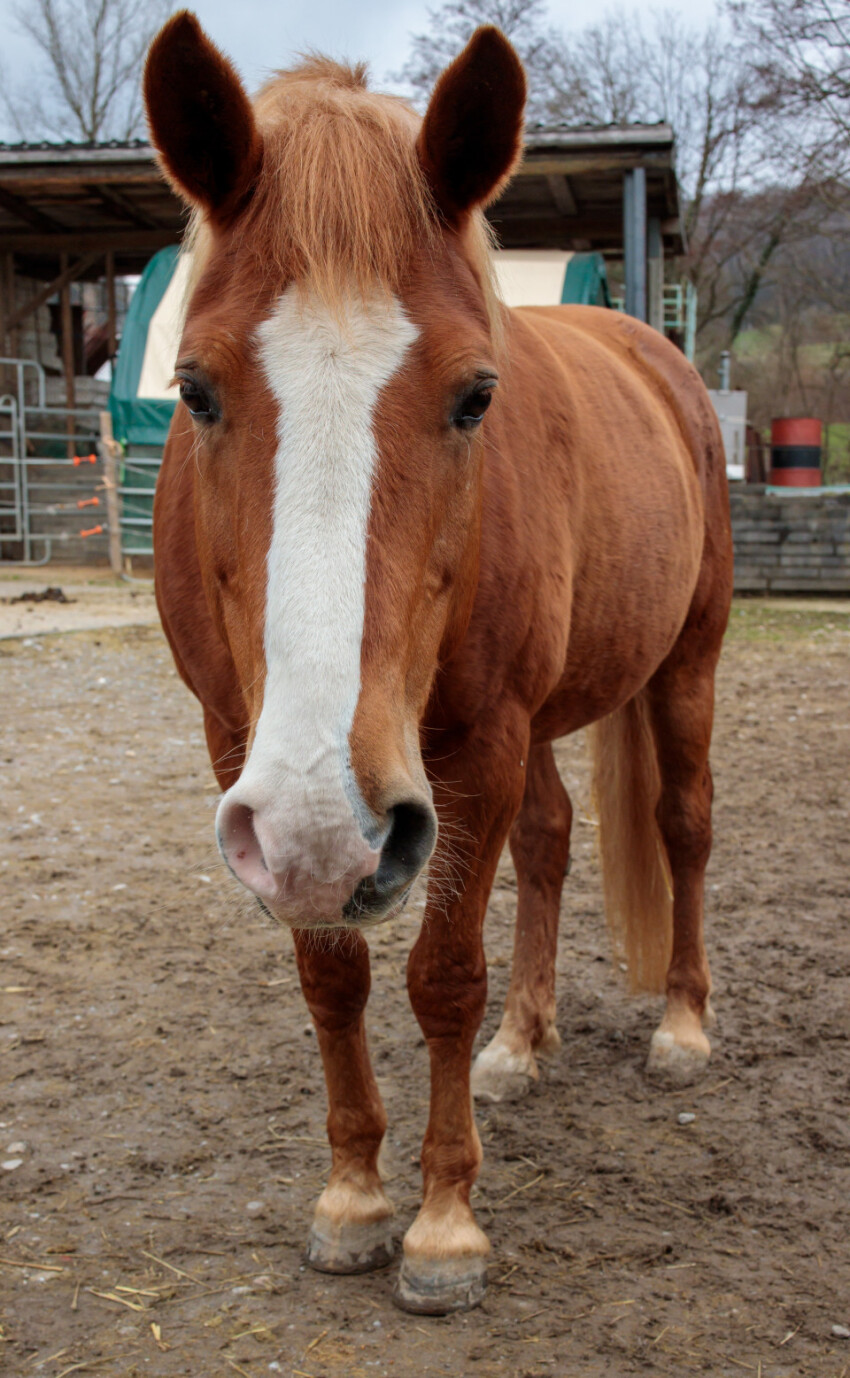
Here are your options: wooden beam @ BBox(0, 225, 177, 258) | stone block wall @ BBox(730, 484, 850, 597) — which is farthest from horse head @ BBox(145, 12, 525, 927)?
wooden beam @ BBox(0, 225, 177, 258)

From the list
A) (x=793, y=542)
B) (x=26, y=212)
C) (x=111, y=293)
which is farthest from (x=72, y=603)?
(x=793, y=542)

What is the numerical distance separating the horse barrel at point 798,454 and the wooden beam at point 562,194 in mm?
5384

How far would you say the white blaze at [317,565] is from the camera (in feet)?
4.29

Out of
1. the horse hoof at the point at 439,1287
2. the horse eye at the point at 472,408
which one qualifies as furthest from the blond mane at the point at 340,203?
the horse hoof at the point at 439,1287

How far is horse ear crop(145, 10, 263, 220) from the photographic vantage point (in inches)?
63.5

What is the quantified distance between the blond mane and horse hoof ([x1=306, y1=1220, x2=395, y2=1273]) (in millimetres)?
1722

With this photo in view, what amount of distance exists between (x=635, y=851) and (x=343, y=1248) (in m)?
1.57

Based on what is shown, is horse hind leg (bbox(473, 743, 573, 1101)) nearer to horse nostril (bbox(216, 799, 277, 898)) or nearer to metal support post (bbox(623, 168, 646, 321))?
horse nostril (bbox(216, 799, 277, 898))

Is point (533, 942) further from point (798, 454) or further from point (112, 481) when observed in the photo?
point (798, 454)

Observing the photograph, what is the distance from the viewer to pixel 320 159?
1.65 meters

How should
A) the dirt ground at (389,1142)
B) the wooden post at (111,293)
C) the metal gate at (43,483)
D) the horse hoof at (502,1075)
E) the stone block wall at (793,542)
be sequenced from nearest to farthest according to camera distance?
the dirt ground at (389,1142) < the horse hoof at (502,1075) < the stone block wall at (793,542) < the metal gate at (43,483) < the wooden post at (111,293)

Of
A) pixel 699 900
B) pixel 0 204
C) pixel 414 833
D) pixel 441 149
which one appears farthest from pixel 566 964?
pixel 0 204

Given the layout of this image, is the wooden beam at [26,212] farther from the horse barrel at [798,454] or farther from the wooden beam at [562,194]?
the horse barrel at [798,454]

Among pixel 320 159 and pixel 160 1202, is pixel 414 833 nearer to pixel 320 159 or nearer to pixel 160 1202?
pixel 320 159
